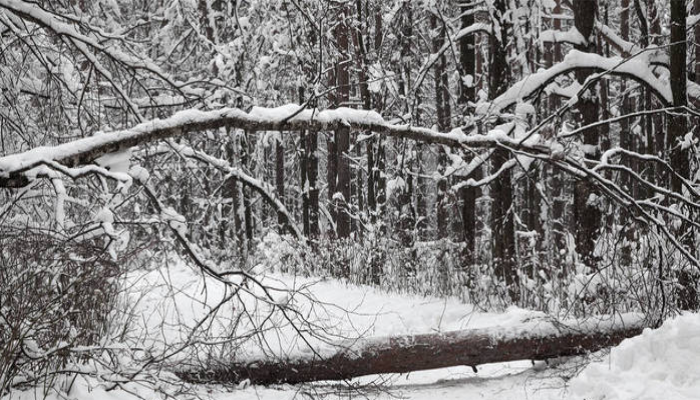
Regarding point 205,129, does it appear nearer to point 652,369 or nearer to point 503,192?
point 652,369

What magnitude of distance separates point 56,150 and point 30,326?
1.06 metres

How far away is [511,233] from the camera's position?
10.3 metres

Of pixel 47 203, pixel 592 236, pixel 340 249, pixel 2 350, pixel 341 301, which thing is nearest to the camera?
pixel 2 350

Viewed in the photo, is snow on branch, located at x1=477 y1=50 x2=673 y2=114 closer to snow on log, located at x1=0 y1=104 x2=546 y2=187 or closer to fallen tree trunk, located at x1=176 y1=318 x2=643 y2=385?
fallen tree trunk, located at x1=176 y1=318 x2=643 y2=385

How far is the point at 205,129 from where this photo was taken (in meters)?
4.14

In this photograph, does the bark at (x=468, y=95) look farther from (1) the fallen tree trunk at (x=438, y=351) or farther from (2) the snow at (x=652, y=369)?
(2) the snow at (x=652, y=369)

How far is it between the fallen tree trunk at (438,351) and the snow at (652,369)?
1.07m

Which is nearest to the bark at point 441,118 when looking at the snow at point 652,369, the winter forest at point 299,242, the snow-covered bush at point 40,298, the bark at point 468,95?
the bark at point 468,95

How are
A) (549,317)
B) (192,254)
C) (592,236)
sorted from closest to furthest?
(192,254)
(549,317)
(592,236)

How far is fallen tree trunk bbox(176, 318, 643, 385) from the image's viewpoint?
554 centimetres

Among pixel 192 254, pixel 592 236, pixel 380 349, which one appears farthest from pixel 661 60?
pixel 192 254

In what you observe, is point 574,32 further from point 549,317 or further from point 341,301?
point 341,301

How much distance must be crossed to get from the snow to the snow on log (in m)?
1.74

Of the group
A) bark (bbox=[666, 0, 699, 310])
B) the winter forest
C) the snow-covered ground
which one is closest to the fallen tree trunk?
the winter forest
